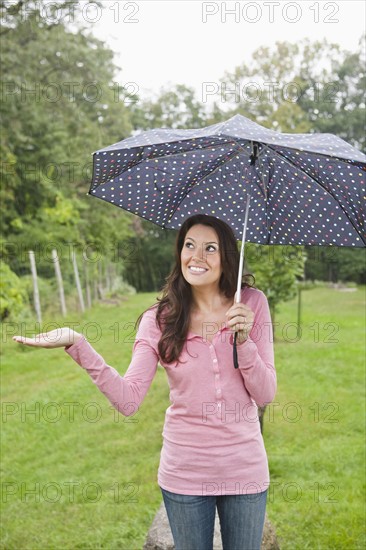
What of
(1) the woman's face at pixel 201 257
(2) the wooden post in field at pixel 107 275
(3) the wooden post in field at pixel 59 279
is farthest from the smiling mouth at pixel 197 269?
(2) the wooden post in field at pixel 107 275

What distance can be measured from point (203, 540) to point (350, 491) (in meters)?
2.79

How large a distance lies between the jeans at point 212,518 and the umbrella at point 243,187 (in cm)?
97

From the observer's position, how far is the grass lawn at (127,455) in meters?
4.08

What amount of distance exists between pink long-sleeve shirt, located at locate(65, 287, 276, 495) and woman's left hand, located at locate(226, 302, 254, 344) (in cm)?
3

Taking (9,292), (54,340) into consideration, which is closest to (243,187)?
(54,340)

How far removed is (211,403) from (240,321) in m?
0.33

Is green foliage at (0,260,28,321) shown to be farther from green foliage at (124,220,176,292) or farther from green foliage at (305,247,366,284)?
green foliage at (124,220,176,292)

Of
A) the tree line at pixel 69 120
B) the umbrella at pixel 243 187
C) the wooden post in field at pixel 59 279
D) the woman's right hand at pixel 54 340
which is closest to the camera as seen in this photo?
the woman's right hand at pixel 54 340

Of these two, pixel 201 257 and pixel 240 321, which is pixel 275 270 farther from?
pixel 240 321

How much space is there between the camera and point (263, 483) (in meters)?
2.07

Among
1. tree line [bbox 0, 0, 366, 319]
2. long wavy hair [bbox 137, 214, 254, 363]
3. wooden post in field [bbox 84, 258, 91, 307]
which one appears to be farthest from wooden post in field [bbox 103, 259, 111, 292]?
long wavy hair [bbox 137, 214, 254, 363]

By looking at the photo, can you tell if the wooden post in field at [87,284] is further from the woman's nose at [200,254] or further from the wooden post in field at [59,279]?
the woman's nose at [200,254]

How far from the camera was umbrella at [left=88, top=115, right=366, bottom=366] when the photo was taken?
243 cm

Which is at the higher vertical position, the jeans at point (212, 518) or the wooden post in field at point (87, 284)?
the jeans at point (212, 518)
